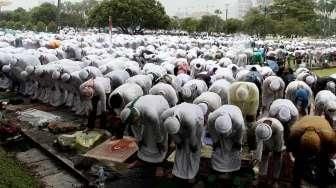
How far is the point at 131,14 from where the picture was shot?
56.2 m

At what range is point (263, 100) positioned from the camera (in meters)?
11.4

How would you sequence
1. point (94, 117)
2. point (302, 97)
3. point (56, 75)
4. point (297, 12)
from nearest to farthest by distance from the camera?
point (302, 97) < point (94, 117) < point (56, 75) < point (297, 12)

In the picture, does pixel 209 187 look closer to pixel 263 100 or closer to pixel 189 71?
pixel 263 100

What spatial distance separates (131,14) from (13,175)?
49.2 m

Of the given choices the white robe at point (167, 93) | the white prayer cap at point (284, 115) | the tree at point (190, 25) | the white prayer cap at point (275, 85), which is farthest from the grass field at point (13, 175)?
the tree at point (190, 25)

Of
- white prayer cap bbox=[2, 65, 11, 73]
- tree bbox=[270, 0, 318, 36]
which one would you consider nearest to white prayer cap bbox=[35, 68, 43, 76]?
white prayer cap bbox=[2, 65, 11, 73]

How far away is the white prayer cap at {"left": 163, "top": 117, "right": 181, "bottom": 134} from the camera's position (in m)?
6.61

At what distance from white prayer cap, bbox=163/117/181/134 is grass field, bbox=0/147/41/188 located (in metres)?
2.79

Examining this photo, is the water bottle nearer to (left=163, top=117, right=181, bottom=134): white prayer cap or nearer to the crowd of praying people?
the crowd of praying people

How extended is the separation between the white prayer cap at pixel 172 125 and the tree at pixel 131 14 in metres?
50.4

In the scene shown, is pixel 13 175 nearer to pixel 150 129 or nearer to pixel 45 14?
pixel 150 129

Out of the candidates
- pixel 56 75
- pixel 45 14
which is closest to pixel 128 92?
pixel 56 75

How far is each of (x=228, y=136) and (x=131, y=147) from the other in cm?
243

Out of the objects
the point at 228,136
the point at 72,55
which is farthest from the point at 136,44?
the point at 228,136
